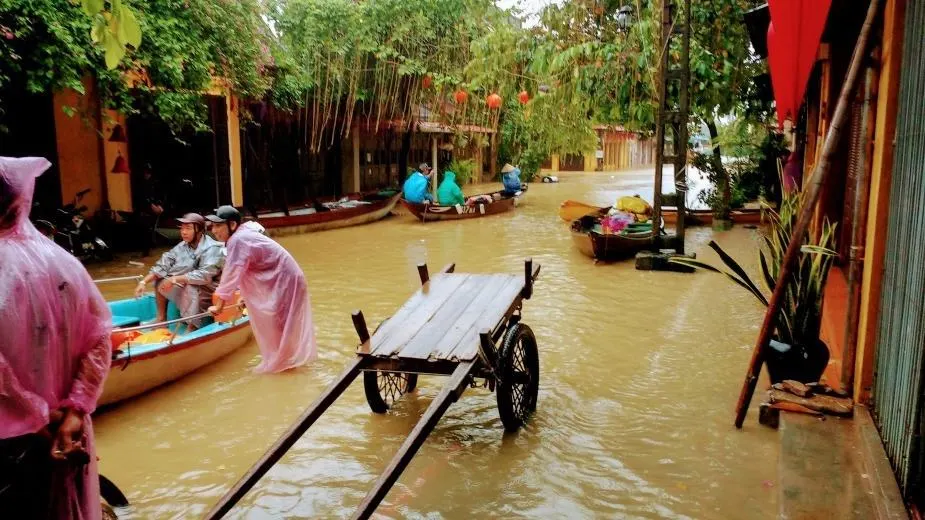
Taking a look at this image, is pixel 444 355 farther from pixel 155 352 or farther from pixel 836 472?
pixel 155 352

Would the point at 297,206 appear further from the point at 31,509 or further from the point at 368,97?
the point at 31,509

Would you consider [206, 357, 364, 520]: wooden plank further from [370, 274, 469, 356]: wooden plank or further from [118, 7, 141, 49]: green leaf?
[118, 7, 141, 49]: green leaf

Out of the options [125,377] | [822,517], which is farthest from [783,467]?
[125,377]

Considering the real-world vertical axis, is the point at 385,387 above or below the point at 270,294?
below

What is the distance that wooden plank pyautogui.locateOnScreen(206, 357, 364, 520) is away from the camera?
10.8ft

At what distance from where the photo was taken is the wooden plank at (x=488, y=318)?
15.2 ft

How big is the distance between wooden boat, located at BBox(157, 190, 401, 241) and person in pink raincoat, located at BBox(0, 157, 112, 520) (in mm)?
12581

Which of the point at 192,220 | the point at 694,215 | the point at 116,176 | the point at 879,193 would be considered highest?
the point at 879,193

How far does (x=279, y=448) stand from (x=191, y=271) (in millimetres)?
3929

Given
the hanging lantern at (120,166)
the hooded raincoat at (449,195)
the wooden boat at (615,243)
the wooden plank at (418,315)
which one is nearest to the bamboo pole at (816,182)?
the wooden plank at (418,315)

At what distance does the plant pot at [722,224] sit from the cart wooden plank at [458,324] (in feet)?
38.2

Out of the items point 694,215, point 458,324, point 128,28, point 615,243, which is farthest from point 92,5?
point 694,215

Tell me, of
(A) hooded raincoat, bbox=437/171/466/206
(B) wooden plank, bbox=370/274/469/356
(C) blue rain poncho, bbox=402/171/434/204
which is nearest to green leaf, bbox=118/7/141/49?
(B) wooden plank, bbox=370/274/469/356

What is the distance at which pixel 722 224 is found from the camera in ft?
54.5
